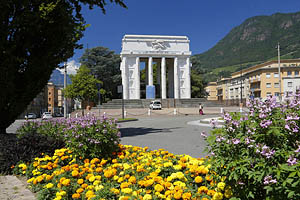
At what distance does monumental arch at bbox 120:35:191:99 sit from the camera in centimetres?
6157

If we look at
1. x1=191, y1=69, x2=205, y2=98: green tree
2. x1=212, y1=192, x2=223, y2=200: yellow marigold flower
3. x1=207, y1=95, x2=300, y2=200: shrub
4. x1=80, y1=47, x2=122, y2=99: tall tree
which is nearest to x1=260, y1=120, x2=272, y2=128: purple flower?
x1=207, y1=95, x2=300, y2=200: shrub

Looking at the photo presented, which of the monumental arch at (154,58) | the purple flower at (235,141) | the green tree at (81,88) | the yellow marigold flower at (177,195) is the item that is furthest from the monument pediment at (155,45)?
the purple flower at (235,141)

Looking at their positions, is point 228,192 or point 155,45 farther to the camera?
point 155,45

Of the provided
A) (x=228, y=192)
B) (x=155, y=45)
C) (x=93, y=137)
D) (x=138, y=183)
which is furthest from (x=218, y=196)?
(x=155, y=45)

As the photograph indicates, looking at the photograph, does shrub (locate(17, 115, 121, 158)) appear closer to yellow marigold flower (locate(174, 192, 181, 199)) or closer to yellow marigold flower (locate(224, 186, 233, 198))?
yellow marigold flower (locate(174, 192, 181, 199))

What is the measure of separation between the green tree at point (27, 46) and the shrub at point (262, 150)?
722cm

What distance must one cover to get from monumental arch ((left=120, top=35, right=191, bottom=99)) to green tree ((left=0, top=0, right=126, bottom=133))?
52591 mm

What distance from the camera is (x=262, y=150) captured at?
2232 mm

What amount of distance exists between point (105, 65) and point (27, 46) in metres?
61.6

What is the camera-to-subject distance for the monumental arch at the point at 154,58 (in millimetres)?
61569

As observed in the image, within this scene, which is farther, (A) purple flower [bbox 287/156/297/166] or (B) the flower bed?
(B) the flower bed

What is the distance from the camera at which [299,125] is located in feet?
7.52

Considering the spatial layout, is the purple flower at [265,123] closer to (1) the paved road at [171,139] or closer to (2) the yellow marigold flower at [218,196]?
(2) the yellow marigold flower at [218,196]

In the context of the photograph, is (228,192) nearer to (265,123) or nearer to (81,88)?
(265,123)
